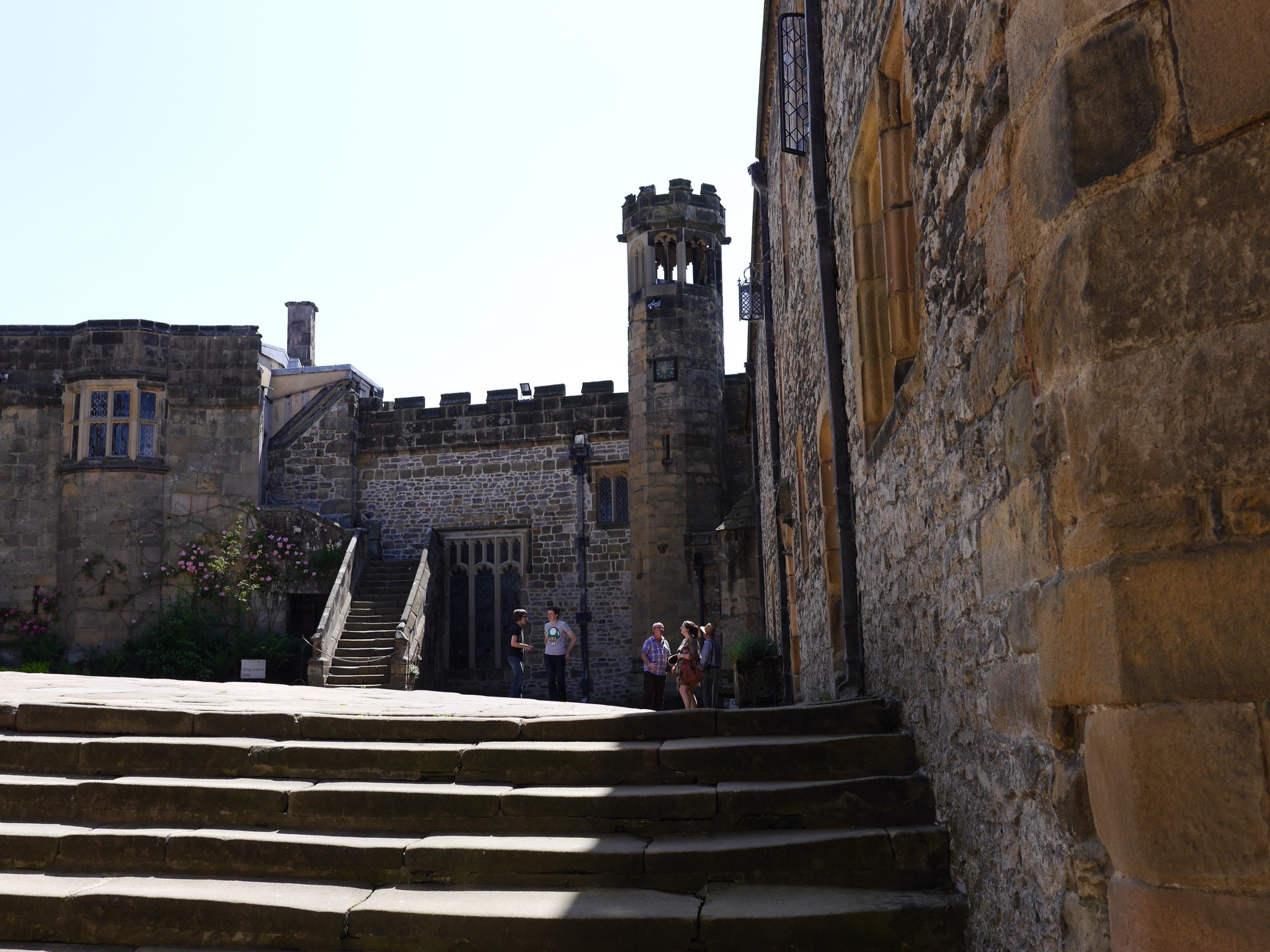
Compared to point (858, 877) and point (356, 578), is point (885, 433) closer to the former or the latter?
point (858, 877)

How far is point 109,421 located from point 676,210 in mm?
11145

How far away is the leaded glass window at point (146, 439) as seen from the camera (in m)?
19.0

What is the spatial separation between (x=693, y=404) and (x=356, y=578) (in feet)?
22.5

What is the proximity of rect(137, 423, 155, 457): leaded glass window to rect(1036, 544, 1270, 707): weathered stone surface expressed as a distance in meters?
19.4

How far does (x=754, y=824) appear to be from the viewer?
4.38m

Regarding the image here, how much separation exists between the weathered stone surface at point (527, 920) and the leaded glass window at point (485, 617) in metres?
15.8

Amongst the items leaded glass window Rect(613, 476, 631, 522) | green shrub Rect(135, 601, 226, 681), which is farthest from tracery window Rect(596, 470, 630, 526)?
green shrub Rect(135, 601, 226, 681)

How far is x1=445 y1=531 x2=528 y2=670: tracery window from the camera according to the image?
1983 centimetres

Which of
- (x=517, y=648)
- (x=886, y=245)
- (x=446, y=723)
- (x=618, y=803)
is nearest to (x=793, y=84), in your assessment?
(x=886, y=245)

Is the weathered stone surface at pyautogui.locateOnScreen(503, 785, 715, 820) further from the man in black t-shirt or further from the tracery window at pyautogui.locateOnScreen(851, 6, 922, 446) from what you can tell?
the man in black t-shirt

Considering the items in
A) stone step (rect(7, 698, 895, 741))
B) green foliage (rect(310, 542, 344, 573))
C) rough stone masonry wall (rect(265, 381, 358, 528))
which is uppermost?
rough stone masonry wall (rect(265, 381, 358, 528))

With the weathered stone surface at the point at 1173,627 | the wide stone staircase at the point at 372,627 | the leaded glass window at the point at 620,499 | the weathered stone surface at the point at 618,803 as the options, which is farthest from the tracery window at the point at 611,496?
the weathered stone surface at the point at 1173,627

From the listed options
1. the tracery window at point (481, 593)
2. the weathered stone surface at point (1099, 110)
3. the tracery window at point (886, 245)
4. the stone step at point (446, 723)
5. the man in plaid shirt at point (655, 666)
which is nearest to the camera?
the weathered stone surface at point (1099, 110)

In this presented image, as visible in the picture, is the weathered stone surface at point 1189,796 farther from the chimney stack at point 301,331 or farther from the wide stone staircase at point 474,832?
the chimney stack at point 301,331
